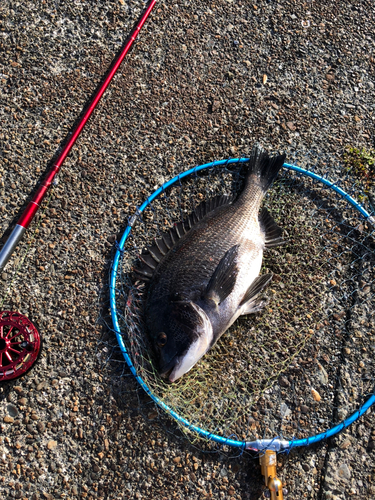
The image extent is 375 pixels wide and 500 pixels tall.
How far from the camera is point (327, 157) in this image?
3662 millimetres

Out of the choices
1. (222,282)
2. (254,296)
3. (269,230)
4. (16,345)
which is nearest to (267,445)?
(254,296)

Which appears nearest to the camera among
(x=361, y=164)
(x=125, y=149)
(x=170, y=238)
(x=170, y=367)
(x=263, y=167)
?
(x=170, y=367)

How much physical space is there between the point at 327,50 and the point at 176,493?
4054 millimetres

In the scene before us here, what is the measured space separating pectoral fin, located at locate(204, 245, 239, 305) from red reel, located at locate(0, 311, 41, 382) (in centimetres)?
129

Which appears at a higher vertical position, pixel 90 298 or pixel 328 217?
pixel 328 217

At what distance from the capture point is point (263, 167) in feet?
10.8

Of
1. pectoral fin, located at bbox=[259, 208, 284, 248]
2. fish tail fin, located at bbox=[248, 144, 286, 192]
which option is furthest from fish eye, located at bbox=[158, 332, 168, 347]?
fish tail fin, located at bbox=[248, 144, 286, 192]

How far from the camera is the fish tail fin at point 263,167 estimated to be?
Answer: 10.6 feet

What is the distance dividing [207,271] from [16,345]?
4.78 feet

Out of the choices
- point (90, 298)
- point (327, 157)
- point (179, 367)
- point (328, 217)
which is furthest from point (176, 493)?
point (327, 157)

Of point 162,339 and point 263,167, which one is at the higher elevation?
point 263,167

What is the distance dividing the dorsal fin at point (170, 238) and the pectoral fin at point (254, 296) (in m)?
0.64

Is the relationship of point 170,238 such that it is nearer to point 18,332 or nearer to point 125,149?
point 125,149

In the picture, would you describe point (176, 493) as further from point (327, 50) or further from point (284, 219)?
point (327, 50)
